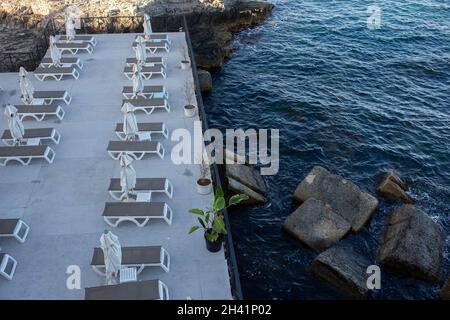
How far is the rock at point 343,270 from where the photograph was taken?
15.5m

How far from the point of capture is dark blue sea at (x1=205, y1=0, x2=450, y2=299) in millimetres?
17500

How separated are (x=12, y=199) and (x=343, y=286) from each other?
12084 millimetres

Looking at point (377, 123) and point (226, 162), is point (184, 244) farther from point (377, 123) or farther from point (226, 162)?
point (377, 123)

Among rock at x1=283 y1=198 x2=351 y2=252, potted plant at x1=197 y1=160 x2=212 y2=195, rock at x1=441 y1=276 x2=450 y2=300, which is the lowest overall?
rock at x1=441 y1=276 x2=450 y2=300

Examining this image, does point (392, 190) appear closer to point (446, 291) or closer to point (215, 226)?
point (446, 291)

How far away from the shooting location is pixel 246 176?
20.3 m

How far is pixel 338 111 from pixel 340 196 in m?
9.58

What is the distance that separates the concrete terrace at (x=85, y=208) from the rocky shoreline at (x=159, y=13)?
38.1 ft

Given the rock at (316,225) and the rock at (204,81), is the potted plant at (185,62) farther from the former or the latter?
the rock at (316,225)

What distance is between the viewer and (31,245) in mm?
14922

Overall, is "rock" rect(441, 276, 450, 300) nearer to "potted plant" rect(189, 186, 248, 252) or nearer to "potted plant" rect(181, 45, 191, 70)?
"potted plant" rect(189, 186, 248, 252)

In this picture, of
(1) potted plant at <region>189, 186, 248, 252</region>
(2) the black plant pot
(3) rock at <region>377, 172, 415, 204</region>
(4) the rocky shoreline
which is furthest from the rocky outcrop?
(4) the rocky shoreline

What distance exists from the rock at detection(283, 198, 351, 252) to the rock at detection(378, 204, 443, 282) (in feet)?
5.78
